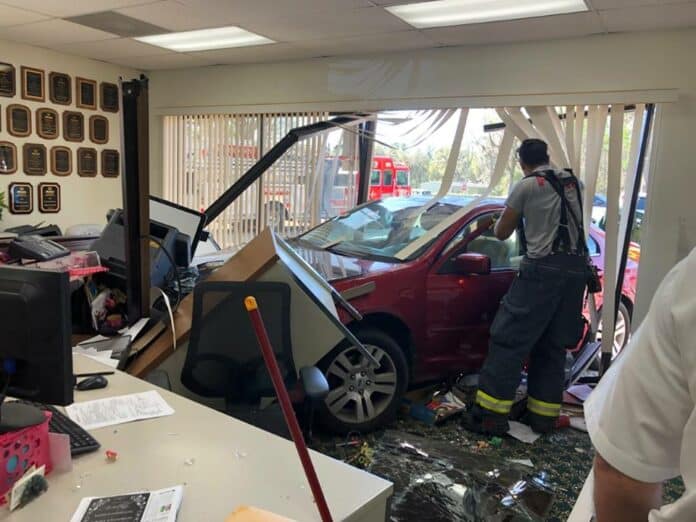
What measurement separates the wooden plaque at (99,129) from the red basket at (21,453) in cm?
500

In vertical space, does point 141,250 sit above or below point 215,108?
below

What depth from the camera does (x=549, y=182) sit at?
318 centimetres

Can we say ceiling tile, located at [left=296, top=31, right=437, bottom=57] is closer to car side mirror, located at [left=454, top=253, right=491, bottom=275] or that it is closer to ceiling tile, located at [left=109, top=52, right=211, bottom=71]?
ceiling tile, located at [left=109, top=52, right=211, bottom=71]

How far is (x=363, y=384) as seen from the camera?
3062 millimetres

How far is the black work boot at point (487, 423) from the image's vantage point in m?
3.16

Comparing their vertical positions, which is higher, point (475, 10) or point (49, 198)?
point (475, 10)

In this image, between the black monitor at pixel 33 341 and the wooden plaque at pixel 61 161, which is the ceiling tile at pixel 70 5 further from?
the black monitor at pixel 33 341

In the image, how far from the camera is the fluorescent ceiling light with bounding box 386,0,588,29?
10.5ft

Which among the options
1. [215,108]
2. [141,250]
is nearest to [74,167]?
[215,108]

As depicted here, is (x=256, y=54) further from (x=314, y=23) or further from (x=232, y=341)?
(x=232, y=341)

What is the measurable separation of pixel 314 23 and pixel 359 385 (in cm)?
243

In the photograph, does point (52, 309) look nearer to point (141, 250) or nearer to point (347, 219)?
point (141, 250)

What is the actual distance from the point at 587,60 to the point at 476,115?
0.86 meters

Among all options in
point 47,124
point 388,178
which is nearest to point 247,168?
point 388,178
